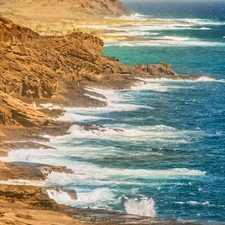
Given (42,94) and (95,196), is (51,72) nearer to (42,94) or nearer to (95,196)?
(42,94)

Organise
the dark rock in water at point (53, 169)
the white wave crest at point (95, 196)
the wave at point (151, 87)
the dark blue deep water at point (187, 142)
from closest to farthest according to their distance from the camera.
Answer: the white wave crest at point (95, 196), the dark blue deep water at point (187, 142), the dark rock in water at point (53, 169), the wave at point (151, 87)

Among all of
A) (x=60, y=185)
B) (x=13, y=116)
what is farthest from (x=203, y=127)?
(x=60, y=185)

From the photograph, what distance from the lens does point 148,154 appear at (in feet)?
219

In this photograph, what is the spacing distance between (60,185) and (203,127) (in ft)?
97.5

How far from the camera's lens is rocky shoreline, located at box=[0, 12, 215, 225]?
151ft

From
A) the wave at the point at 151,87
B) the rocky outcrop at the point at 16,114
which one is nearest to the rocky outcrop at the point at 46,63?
the wave at the point at 151,87

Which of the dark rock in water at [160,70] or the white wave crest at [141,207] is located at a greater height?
the white wave crest at [141,207]

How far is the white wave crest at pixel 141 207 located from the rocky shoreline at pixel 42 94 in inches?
105

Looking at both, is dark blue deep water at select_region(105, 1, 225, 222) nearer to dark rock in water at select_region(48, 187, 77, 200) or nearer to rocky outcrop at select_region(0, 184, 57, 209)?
dark rock in water at select_region(48, 187, 77, 200)

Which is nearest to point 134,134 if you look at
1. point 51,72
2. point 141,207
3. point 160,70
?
point 51,72

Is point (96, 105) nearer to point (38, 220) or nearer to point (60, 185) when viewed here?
point (60, 185)

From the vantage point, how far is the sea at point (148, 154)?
51.8 meters

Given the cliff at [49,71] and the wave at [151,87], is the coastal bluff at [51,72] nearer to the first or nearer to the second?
the cliff at [49,71]

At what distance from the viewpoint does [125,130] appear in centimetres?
7681
